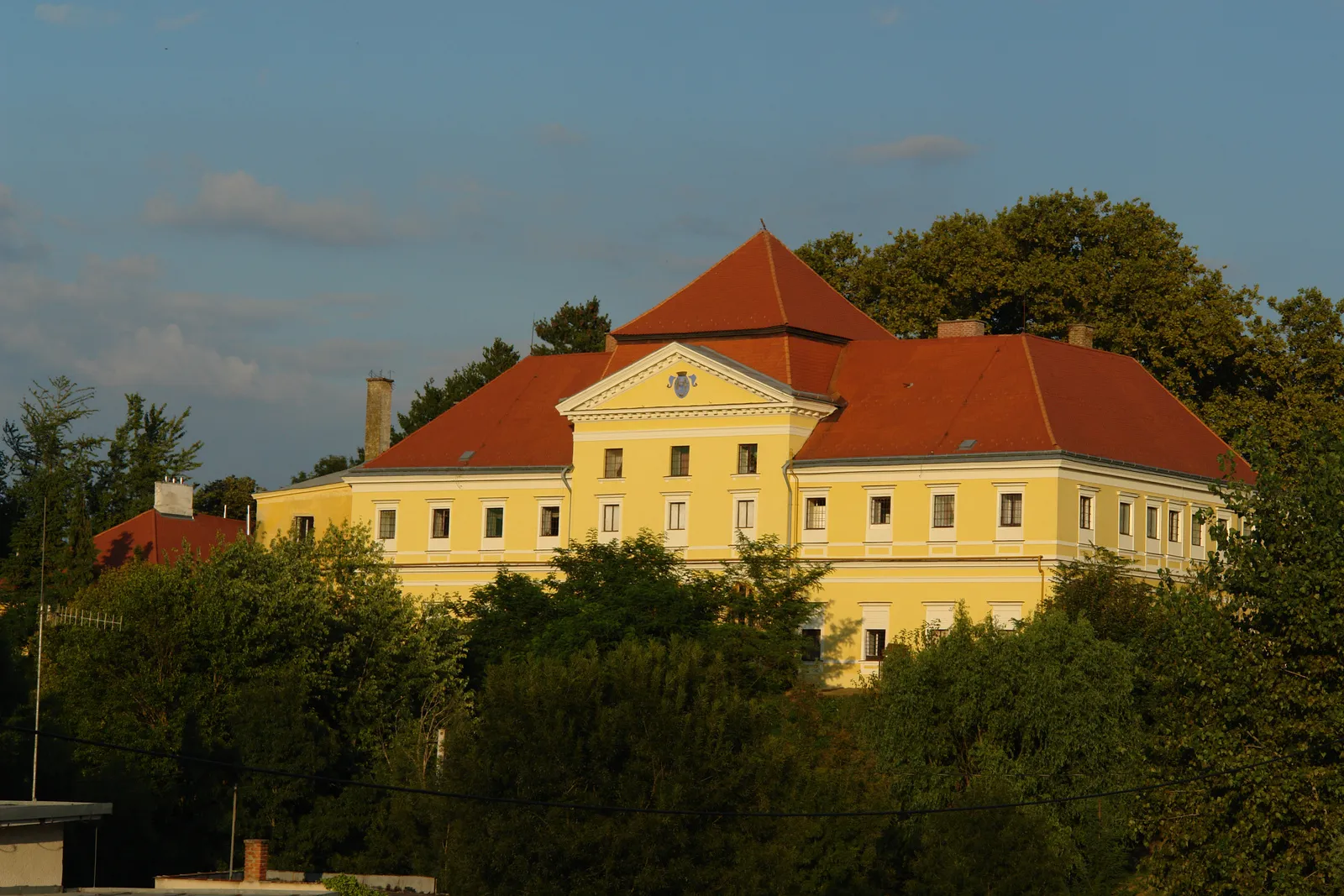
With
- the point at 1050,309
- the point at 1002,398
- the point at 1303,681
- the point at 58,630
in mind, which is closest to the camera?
the point at 1303,681

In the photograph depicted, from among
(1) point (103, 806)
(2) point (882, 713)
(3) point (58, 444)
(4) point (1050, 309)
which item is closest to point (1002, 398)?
(4) point (1050, 309)

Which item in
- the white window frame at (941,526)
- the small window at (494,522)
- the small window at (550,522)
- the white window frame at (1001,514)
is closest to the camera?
the white window frame at (1001,514)

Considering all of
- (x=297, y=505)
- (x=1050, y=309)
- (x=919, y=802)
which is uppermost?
(x=1050, y=309)

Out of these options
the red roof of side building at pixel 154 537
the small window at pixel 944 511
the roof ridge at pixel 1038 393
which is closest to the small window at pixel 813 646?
the small window at pixel 944 511

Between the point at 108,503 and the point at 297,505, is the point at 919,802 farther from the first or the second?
the point at 108,503

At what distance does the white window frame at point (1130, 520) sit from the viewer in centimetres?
7588

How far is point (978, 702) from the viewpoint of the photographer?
60.5 metres

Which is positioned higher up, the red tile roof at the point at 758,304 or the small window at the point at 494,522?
the red tile roof at the point at 758,304

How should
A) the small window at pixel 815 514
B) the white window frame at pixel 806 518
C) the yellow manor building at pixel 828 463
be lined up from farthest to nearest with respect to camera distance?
1. the small window at pixel 815 514
2. the white window frame at pixel 806 518
3. the yellow manor building at pixel 828 463

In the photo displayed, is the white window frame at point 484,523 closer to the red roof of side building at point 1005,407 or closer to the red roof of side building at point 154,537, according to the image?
the red roof of side building at point 1005,407

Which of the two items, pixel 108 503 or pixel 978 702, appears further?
pixel 108 503

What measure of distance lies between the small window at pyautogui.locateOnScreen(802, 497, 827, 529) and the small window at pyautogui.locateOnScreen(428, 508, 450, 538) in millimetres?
14354

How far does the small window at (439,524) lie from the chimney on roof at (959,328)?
18982mm

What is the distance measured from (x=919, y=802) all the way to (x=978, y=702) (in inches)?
124
